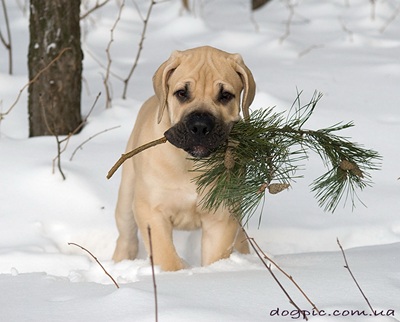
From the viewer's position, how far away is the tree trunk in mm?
6168

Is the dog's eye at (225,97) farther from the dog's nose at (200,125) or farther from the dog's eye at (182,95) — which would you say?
the dog's nose at (200,125)

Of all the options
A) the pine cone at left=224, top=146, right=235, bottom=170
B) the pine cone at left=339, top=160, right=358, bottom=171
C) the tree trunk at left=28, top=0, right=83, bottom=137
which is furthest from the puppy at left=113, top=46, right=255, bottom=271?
the tree trunk at left=28, top=0, right=83, bottom=137

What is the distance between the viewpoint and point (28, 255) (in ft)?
15.1

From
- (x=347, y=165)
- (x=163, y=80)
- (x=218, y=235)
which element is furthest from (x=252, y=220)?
(x=347, y=165)

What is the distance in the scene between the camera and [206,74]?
400cm

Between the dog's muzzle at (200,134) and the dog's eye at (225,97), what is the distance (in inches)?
10.1

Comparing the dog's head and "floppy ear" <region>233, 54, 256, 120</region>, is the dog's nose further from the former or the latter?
"floppy ear" <region>233, 54, 256, 120</region>

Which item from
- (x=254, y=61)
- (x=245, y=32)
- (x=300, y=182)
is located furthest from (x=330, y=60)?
(x=300, y=182)

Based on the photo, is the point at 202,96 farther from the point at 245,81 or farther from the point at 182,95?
the point at 245,81

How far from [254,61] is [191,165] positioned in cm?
419

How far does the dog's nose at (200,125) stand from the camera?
3.64m

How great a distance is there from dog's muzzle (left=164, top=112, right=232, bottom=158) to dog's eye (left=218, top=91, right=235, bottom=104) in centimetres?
26

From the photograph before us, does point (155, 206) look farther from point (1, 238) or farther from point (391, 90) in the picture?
point (391, 90)

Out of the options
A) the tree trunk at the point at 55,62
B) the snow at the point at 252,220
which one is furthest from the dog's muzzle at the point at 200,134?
the tree trunk at the point at 55,62
